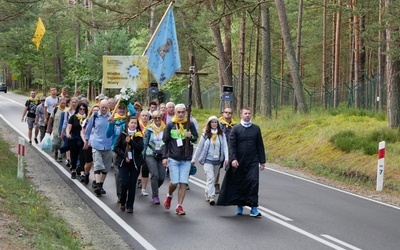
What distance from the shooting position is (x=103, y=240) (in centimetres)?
1020

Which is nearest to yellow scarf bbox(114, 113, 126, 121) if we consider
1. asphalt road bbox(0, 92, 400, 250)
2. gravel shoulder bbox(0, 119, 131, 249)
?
asphalt road bbox(0, 92, 400, 250)

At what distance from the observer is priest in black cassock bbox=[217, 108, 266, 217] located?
487 inches

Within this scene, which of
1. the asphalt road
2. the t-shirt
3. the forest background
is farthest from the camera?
the t-shirt

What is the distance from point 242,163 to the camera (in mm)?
12469

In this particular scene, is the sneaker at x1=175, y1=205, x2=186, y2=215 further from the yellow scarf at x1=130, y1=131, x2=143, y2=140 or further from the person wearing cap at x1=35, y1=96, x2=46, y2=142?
the person wearing cap at x1=35, y1=96, x2=46, y2=142

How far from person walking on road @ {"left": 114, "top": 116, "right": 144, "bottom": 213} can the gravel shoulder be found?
64cm

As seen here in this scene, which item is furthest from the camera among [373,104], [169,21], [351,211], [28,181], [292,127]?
[373,104]

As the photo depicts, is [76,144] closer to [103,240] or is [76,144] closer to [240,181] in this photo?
[240,181]

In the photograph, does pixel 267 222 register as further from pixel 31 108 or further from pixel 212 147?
pixel 31 108

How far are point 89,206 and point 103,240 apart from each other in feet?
9.57

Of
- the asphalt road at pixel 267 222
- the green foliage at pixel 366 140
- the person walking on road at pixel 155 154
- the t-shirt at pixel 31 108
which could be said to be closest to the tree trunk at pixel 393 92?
the green foliage at pixel 366 140

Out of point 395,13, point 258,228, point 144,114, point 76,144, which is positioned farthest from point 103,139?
point 395,13

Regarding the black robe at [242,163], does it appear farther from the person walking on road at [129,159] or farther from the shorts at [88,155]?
the shorts at [88,155]

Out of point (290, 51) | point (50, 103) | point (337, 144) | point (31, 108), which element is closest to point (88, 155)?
point (50, 103)
